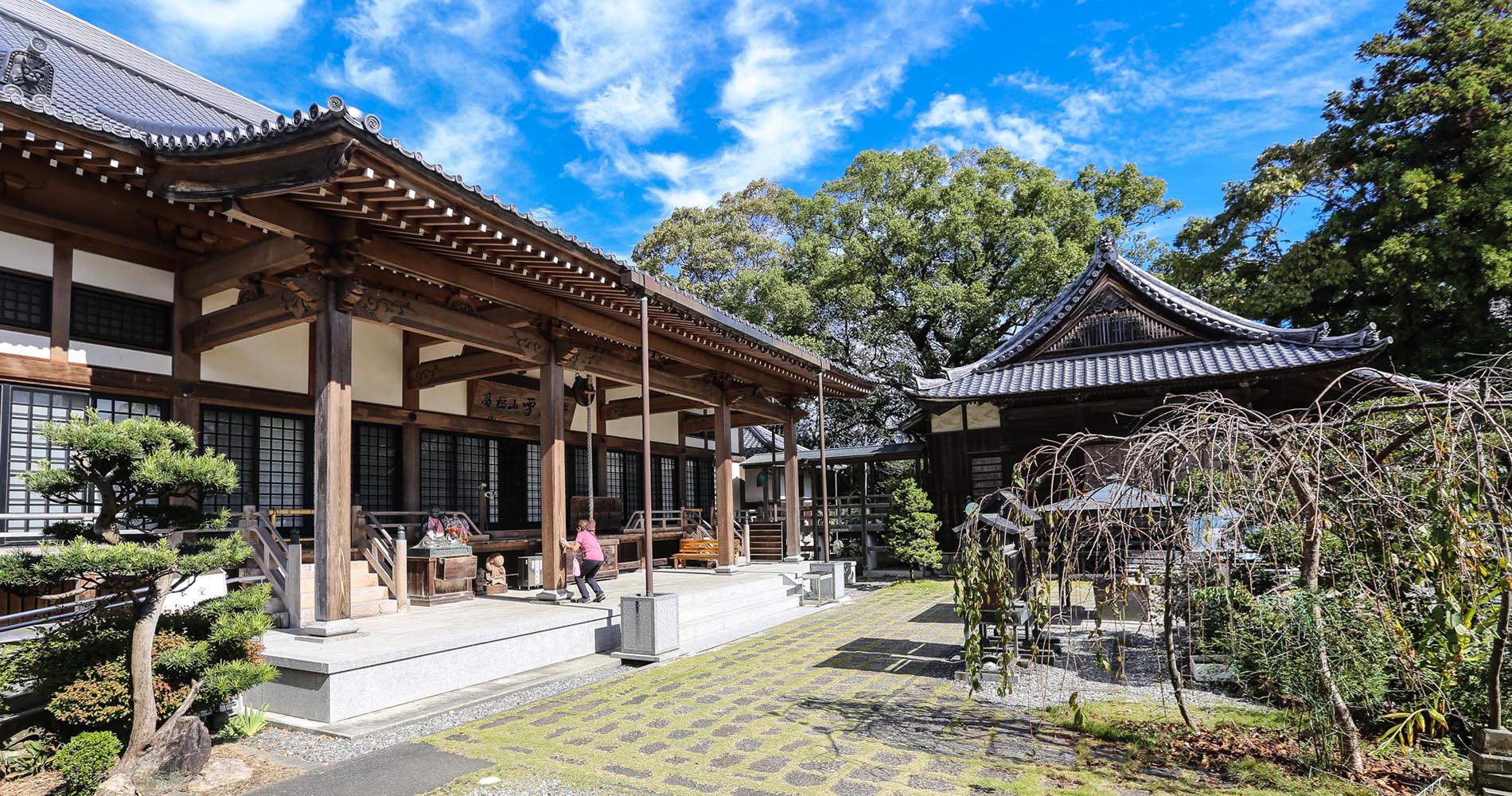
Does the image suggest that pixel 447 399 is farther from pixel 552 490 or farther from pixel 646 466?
pixel 646 466

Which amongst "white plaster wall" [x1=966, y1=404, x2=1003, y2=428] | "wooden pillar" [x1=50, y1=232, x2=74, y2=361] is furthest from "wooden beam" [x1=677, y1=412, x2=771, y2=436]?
"wooden pillar" [x1=50, y1=232, x2=74, y2=361]

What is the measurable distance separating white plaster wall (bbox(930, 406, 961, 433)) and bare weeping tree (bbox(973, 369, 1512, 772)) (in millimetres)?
13449

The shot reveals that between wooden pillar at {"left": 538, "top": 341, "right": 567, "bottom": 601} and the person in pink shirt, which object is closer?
the person in pink shirt

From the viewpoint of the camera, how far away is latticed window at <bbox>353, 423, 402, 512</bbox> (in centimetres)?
1112

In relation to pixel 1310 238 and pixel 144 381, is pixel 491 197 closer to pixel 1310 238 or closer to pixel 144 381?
pixel 144 381

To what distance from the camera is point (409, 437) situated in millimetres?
11750

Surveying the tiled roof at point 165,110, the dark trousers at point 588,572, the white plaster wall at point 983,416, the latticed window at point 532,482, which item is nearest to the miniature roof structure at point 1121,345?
the white plaster wall at point 983,416

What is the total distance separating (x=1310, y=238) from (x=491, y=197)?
60.3 feet

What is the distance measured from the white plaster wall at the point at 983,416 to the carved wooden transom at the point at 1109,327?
1862 mm

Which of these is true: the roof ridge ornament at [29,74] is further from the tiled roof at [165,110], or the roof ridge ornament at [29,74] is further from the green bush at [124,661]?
the green bush at [124,661]

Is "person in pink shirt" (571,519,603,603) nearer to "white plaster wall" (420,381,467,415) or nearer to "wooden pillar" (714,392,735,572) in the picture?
"white plaster wall" (420,381,467,415)

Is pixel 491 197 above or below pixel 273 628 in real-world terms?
above

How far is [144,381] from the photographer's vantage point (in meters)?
8.38

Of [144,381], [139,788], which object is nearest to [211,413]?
[144,381]
